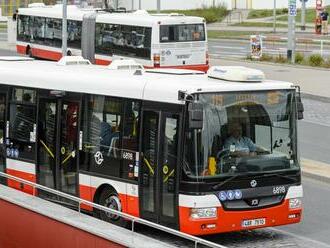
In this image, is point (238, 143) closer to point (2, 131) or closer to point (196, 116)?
point (196, 116)

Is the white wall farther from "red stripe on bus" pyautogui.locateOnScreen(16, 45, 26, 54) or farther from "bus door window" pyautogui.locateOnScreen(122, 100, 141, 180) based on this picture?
"bus door window" pyautogui.locateOnScreen(122, 100, 141, 180)

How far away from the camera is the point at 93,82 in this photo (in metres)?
12.6

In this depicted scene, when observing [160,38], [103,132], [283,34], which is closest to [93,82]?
[103,132]

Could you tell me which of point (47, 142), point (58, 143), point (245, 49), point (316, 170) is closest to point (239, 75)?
point (58, 143)

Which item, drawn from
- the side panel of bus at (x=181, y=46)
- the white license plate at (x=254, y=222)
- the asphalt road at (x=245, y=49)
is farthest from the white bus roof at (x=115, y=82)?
the asphalt road at (x=245, y=49)

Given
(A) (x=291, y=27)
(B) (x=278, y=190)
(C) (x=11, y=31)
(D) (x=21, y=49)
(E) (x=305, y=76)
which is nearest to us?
(B) (x=278, y=190)

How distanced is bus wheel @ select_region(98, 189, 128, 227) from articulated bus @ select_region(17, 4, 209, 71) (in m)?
21.4

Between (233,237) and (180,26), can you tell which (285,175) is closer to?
(233,237)

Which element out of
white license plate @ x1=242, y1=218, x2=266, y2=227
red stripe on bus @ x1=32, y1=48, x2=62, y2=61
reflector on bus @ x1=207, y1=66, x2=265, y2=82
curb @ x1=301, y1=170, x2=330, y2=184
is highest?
reflector on bus @ x1=207, y1=66, x2=265, y2=82

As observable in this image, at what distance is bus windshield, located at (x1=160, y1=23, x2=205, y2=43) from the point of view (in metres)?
33.8

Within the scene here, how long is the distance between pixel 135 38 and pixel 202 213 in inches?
965

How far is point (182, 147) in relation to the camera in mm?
10812

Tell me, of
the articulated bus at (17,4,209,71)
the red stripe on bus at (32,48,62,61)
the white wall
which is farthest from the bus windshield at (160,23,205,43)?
the white wall

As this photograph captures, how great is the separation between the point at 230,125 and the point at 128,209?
1.95 m
